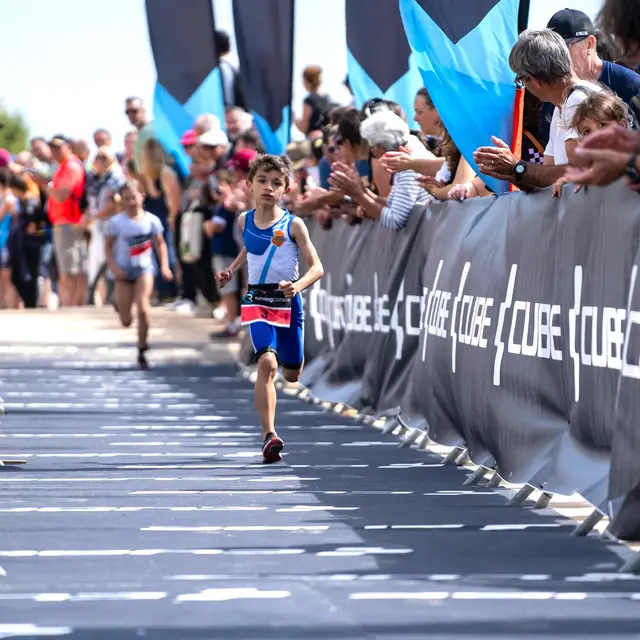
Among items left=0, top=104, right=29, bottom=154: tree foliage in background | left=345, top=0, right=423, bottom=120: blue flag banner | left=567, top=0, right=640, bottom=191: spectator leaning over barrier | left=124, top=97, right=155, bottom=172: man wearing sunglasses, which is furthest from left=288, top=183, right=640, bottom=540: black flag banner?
left=0, top=104, right=29, bottom=154: tree foliage in background

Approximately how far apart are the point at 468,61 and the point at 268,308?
6.66 feet

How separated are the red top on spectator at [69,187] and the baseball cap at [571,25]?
1908cm

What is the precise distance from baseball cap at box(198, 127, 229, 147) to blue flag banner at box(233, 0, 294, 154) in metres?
2.00

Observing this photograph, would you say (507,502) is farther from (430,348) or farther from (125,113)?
(125,113)

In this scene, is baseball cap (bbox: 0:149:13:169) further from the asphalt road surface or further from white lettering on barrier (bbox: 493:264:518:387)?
white lettering on barrier (bbox: 493:264:518:387)

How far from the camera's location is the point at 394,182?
1266 cm

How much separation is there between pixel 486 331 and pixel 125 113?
19016 millimetres

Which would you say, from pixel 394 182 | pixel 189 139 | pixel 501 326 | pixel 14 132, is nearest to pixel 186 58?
pixel 189 139

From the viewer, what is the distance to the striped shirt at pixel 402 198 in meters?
12.4

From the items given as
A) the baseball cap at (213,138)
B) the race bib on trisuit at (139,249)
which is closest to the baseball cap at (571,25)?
the race bib on trisuit at (139,249)

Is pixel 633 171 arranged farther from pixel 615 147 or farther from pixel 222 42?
pixel 222 42

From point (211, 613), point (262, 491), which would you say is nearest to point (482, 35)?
point (262, 491)

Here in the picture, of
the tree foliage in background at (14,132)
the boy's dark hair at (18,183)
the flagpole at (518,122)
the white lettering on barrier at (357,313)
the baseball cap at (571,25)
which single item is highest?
the baseball cap at (571,25)

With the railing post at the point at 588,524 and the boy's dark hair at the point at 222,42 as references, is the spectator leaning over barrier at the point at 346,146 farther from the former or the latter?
the boy's dark hair at the point at 222,42
